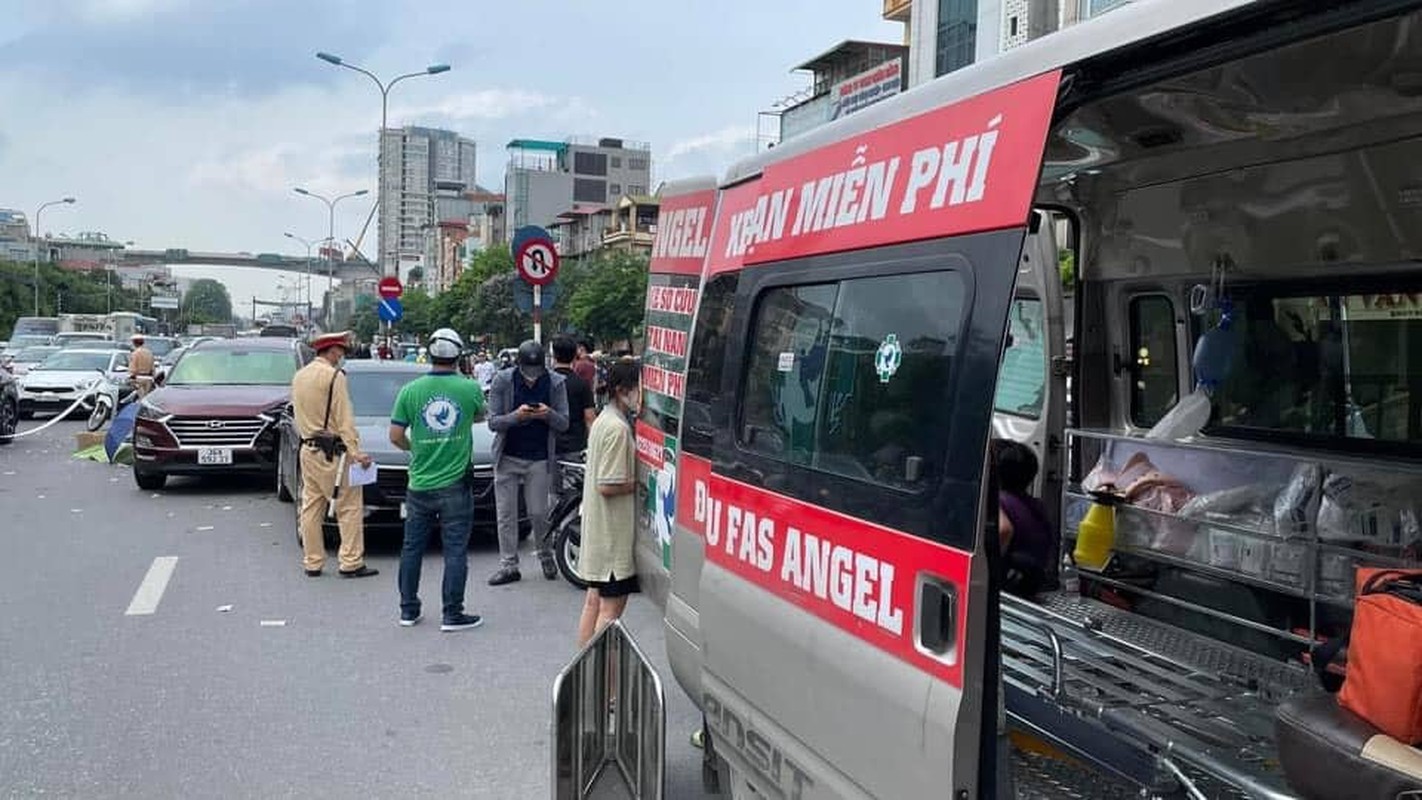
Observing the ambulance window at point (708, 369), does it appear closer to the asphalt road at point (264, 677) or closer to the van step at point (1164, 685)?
the van step at point (1164, 685)

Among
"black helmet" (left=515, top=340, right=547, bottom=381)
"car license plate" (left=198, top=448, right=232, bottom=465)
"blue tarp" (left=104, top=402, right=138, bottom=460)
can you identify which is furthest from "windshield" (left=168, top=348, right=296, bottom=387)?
"black helmet" (left=515, top=340, right=547, bottom=381)

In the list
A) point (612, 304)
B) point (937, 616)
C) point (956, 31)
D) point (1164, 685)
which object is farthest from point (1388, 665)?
point (612, 304)

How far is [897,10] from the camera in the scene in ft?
150

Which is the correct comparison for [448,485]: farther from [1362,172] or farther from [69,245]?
[69,245]

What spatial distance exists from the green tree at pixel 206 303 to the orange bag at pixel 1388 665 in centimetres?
13856

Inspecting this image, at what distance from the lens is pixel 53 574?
8508 mm

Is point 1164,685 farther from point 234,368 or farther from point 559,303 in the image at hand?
point 559,303

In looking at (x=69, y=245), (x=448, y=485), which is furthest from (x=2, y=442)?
(x=69, y=245)

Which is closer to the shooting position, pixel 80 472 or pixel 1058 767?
pixel 1058 767

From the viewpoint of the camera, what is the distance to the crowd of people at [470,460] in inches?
221

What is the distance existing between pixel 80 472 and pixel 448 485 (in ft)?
31.5

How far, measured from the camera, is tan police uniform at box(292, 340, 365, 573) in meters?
8.35

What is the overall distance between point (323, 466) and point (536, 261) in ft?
13.7

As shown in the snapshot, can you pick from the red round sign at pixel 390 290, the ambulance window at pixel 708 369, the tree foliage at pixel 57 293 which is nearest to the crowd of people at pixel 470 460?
the ambulance window at pixel 708 369
